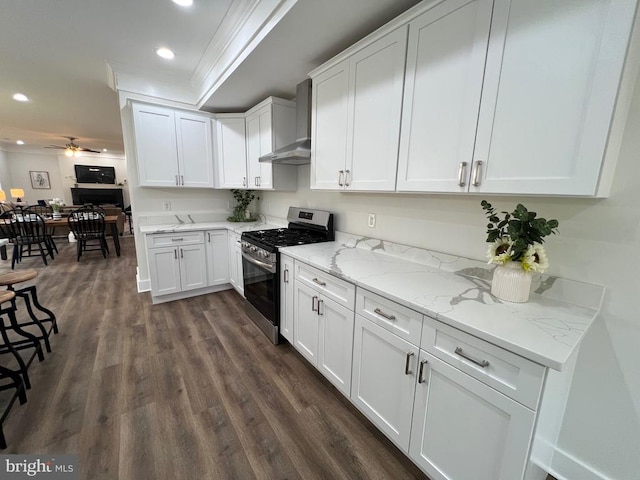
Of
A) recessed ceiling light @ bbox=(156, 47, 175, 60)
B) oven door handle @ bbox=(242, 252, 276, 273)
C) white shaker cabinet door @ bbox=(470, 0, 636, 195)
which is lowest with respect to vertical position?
oven door handle @ bbox=(242, 252, 276, 273)

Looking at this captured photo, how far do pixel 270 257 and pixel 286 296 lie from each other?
35 cm

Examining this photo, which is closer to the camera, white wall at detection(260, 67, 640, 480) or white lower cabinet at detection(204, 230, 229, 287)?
white wall at detection(260, 67, 640, 480)

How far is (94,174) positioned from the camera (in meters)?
9.40

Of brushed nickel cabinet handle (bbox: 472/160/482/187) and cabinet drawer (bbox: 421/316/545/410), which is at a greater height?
brushed nickel cabinet handle (bbox: 472/160/482/187)

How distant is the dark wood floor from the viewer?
1.35 m

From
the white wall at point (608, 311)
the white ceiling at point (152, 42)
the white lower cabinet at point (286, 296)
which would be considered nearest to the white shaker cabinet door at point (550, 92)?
the white wall at point (608, 311)

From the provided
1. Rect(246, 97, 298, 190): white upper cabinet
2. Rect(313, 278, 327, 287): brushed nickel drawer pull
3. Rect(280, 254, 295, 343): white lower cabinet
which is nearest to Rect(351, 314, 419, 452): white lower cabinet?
Rect(313, 278, 327, 287): brushed nickel drawer pull

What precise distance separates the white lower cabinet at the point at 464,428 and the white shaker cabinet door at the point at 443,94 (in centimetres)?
85

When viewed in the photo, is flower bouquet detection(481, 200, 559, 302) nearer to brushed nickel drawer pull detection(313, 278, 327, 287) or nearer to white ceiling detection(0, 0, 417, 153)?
brushed nickel drawer pull detection(313, 278, 327, 287)

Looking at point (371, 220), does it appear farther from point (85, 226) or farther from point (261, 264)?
point (85, 226)

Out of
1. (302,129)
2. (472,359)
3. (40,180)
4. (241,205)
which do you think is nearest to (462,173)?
(472,359)

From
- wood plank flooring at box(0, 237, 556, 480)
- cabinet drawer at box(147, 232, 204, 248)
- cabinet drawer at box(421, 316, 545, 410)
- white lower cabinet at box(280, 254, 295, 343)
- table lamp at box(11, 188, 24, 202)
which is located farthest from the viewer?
table lamp at box(11, 188, 24, 202)

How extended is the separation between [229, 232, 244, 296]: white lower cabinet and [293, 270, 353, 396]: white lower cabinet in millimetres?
1316

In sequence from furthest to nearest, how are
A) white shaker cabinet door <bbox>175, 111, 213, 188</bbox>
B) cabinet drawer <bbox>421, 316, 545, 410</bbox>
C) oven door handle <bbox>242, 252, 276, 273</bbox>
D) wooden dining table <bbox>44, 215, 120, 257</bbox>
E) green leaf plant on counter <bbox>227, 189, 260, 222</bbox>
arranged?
1. wooden dining table <bbox>44, 215, 120, 257</bbox>
2. green leaf plant on counter <bbox>227, 189, 260, 222</bbox>
3. white shaker cabinet door <bbox>175, 111, 213, 188</bbox>
4. oven door handle <bbox>242, 252, 276, 273</bbox>
5. cabinet drawer <bbox>421, 316, 545, 410</bbox>
